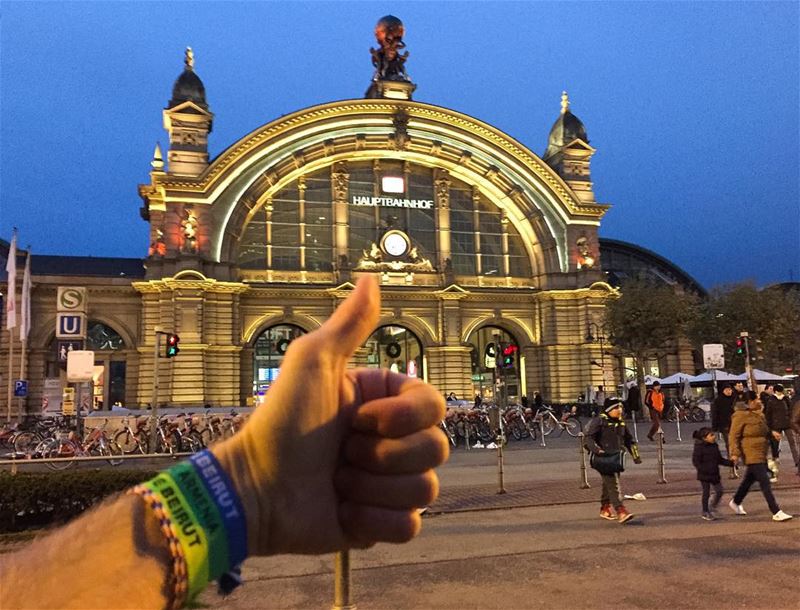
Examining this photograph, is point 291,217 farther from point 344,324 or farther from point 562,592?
point 344,324

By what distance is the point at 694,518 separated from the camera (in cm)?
1045

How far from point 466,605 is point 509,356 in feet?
46.4

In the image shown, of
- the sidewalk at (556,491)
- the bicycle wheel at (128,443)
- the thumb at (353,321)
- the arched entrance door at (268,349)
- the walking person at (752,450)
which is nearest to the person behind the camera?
the thumb at (353,321)

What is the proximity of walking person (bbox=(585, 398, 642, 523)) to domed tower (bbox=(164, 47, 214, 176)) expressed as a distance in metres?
32.3

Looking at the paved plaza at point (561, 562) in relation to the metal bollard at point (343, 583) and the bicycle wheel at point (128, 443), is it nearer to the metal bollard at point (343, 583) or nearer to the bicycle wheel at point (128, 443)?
the metal bollard at point (343, 583)

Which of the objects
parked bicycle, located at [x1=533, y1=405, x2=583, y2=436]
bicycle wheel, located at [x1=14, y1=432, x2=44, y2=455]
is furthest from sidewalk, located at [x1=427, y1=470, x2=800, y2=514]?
bicycle wheel, located at [x1=14, y1=432, x2=44, y2=455]

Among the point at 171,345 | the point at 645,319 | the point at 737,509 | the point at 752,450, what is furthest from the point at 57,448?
the point at 645,319

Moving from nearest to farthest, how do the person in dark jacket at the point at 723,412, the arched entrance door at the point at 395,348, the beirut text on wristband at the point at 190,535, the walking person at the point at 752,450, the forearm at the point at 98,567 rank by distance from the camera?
1. the forearm at the point at 98,567
2. the beirut text on wristband at the point at 190,535
3. the walking person at the point at 752,450
4. the person in dark jacket at the point at 723,412
5. the arched entrance door at the point at 395,348

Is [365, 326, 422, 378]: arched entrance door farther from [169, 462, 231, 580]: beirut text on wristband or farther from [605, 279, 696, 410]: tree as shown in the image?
[169, 462, 231, 580]: beirut text on wristband

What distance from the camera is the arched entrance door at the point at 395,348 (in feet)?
133

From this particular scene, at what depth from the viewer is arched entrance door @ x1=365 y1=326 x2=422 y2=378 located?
40625mm

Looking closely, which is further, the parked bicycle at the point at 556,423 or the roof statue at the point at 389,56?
the roof statue at the point at 389,56

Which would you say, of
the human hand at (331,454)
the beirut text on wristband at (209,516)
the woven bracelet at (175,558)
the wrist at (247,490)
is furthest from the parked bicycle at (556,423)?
the woven bracelet at (175,558)

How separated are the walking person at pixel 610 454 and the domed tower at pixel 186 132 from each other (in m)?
32.3
